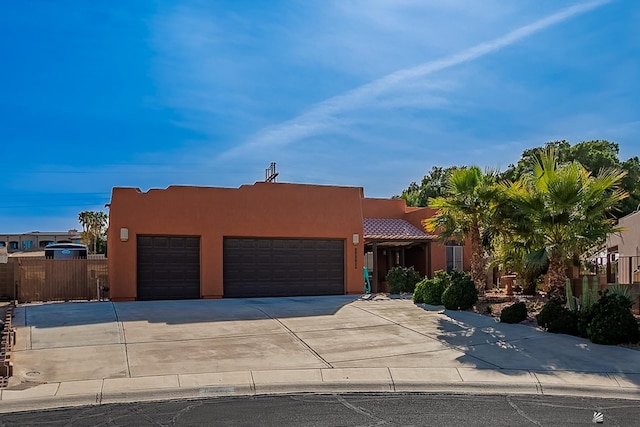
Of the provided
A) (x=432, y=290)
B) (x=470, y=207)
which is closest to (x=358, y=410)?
(x=432, y=290)

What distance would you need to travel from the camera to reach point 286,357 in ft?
34.7

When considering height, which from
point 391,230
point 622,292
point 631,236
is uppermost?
point 391,230

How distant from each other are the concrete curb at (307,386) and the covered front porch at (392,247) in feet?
47.1

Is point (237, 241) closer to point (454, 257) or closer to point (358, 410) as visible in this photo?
point (454, 257)

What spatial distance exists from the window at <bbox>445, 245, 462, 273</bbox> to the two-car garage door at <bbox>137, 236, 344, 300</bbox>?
6008 mm

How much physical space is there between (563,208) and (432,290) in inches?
201

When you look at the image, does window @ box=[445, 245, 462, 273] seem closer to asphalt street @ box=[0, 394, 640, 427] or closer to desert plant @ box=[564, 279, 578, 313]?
desert plant @ box=[564, 279, 578, 313]

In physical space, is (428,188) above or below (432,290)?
above

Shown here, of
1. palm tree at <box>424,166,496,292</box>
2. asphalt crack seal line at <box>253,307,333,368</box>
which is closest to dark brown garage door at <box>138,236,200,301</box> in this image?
asphalt crack seal line at <box>253,307,333,368</box>

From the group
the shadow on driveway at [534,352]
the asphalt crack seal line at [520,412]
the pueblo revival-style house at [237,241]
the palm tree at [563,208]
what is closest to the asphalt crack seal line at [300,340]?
the shadow on driveway at [534,352]

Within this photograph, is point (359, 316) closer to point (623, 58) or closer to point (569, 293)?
point (569, 293)

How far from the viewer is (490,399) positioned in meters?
8.23

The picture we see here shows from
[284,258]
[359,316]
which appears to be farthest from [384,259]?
[359,316]

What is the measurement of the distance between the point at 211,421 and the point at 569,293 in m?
9.93
